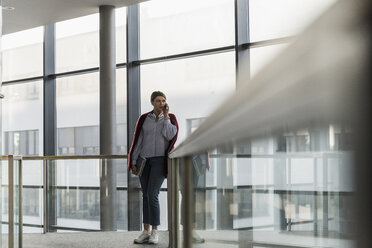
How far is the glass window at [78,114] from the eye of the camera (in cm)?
948

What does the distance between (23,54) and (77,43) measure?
1.37 m

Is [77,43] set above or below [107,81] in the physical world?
above

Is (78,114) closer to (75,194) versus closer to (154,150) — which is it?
(75,194)

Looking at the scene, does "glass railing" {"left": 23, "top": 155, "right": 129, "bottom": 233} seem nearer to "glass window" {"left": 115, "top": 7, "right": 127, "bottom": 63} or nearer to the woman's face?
the woman's face

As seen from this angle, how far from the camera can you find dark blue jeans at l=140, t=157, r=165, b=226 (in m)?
4.99

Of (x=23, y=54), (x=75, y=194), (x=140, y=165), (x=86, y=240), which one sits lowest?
(x=86, y=240)

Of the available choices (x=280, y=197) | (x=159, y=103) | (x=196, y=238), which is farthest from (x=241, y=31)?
(x=280, y=197)

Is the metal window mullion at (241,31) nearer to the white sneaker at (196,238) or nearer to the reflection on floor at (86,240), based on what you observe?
the reflection on floor at (86,240)

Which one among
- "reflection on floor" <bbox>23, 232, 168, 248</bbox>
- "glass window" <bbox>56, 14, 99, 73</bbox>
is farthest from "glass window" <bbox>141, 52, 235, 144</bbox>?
"reflection on floor" <bbox>23, 232, 168, 248</bbox>

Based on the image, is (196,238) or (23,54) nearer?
(196,238)

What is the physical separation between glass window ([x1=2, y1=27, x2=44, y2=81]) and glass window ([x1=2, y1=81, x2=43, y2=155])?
227 mm

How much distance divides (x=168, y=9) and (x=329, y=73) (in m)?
8.48

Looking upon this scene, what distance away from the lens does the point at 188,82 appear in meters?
8.39

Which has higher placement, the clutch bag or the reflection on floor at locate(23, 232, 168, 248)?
the clutch bag
